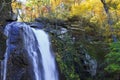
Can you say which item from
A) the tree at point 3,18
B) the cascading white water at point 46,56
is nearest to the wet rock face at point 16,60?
the tree at point 3,18

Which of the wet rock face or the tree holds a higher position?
the tree

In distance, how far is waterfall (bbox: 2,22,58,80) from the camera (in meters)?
11.8

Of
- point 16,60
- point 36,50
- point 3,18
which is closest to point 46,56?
point 36,50

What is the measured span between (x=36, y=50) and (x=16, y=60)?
170cm

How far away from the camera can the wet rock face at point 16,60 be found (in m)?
10.8

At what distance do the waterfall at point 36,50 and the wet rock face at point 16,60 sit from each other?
9 cm

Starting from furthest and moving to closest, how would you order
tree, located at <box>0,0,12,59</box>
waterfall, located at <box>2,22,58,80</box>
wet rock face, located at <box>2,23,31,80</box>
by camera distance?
waterfall, located at <box>2,22,58,80</box>, wet rock face, located at <box>2,23,31,80</box>, tree, located at <box>0,0,12,59</box>

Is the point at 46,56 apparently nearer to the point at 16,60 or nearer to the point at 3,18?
the point at 16,60

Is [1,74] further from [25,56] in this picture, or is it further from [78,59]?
[78,59]

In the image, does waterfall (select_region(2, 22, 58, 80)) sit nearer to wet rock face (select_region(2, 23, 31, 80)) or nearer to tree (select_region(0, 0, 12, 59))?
wet rock face (select_region(2, 23, 31, 80))

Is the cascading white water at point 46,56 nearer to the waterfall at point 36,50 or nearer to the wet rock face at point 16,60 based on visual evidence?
the waterfall at point 36,50

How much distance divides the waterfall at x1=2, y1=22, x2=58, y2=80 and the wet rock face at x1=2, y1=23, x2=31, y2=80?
9cm

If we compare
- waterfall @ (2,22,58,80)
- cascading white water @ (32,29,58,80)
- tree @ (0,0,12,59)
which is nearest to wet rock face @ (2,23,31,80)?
waterfall @ (2,22,58,80)

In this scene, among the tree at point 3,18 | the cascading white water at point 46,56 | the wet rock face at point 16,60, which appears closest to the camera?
the tree at point 3,18
